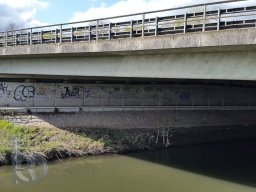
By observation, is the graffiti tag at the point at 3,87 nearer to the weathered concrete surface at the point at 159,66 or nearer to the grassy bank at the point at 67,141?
the grassy bank at the point at 67,141

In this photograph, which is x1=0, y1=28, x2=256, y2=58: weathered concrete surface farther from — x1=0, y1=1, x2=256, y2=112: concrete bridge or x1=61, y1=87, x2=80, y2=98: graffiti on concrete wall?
x1=61, y1=87, x2=80, y2=98: graffiti on concrete wall

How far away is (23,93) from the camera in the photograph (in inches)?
1289

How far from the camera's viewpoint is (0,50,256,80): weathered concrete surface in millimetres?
16688

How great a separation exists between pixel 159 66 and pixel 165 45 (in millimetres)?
1634

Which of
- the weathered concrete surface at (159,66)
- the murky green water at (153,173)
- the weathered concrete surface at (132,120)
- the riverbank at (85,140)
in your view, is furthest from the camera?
the weathered concrete surface at (132,120)

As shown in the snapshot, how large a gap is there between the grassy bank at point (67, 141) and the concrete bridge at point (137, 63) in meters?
3.52

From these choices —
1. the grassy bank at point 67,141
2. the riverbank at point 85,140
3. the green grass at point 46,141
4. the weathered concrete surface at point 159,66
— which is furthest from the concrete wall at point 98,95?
the weathered concrete surface at point 159,66

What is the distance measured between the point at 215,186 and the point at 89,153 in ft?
27.8

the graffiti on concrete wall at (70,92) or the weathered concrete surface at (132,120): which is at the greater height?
the graffiti on concrete wall at (70,92)

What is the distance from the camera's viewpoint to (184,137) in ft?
102

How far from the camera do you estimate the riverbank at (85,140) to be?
81.5 feet

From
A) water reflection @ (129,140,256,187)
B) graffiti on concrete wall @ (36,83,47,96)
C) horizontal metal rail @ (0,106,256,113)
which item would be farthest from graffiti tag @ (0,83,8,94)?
water reflection @ (129,140,256,187)

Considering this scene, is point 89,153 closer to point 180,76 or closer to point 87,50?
point 87,50

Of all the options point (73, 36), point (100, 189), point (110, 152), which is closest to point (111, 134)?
point (110, 152)
